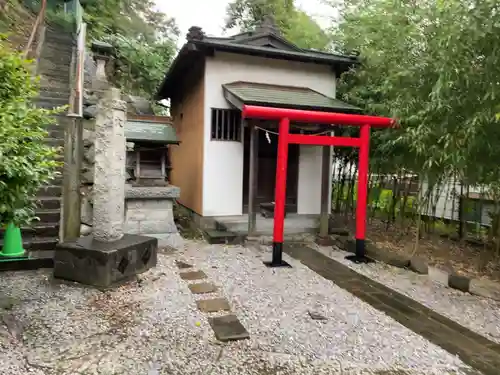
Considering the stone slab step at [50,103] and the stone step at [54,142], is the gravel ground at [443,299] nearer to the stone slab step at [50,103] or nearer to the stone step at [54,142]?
the stone step at [54,142]

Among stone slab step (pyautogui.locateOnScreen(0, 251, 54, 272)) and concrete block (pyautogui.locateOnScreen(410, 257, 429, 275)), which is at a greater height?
stone slab step (pyautogui.locateOnScreen(0, 251, 54, 272))

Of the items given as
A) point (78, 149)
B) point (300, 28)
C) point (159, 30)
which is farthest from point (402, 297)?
point (159, 30)

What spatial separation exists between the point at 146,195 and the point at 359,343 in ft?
14.6

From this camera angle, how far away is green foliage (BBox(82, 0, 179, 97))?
1365 centimetres

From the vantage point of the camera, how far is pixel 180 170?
1057 centimetres

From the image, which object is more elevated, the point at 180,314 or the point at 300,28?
the point at 300,28

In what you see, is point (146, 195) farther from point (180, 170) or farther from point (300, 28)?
point (300, 28)

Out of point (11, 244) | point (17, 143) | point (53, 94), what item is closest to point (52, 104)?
point (53, 94)

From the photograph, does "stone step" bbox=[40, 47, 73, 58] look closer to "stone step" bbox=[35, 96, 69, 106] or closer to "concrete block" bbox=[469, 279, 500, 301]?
"stone step" bbox=[35, 96, 69, 106]

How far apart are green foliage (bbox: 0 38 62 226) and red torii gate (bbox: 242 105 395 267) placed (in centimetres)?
329

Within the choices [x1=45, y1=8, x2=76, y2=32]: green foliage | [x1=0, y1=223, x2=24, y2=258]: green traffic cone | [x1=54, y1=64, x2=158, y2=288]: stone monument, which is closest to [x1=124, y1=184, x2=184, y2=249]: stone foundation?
[x1=54, y1=64, x2=158, y2=288]: stone monument

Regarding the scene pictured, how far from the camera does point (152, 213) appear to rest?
21.6 feet

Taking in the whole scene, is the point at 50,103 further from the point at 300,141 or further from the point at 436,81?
the point at 436,81

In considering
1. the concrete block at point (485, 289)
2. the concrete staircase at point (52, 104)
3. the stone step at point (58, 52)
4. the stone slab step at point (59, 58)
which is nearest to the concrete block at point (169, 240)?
the concrete staircase at point (52, 104)
